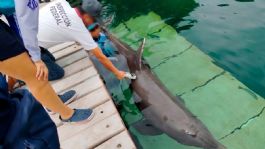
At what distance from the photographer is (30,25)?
3543mm

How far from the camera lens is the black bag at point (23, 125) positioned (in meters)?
2.24

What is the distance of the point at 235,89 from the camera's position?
6.08m

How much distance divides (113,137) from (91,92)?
1137 millimetres

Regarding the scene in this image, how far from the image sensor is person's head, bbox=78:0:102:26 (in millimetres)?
5200

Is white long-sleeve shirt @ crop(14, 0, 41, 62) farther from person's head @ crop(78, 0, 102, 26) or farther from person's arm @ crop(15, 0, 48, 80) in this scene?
person's head @ crop(78, 0, 102, 26)

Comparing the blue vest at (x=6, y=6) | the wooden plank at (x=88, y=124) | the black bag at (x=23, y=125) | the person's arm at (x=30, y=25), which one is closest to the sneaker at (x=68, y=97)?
the wooden plank at (x=88, y=124)

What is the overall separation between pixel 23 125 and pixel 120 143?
80.2 inches

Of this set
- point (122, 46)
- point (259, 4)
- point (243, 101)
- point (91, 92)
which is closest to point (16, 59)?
point (91, 92)

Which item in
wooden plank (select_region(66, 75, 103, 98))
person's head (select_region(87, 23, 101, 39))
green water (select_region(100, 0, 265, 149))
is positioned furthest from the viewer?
green water (select_region(100, 0, 265, 149))

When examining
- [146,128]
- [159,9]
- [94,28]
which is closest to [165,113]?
[146,128]

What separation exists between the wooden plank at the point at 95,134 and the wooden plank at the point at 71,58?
195 centimetres

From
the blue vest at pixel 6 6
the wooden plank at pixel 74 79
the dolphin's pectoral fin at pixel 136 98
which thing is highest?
the blue vest at pixel 6 6

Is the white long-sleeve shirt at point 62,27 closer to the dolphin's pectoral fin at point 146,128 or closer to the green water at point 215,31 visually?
the dolphin's pectoral fin at point 146,128

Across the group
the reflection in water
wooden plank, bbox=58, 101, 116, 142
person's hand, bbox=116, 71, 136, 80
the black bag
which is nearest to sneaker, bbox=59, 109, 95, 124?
wooden plank, bbox=58, 101, 116, 142
